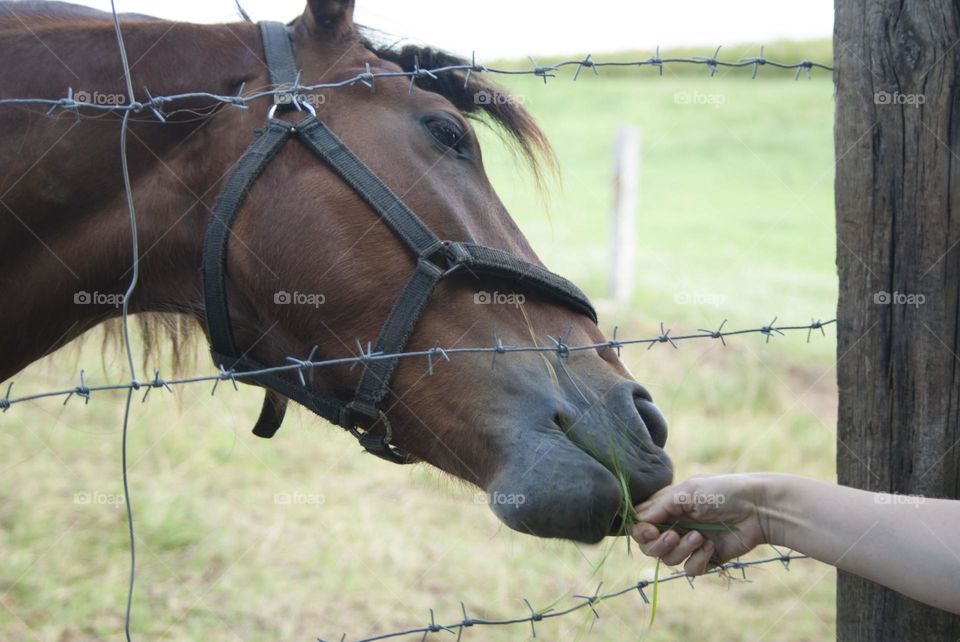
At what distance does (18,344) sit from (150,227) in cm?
44

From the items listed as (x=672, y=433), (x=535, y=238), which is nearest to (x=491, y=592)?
(x=672, y=433)

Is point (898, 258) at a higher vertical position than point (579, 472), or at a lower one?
higher

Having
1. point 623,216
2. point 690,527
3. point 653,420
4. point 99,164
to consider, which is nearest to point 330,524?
point 99,164

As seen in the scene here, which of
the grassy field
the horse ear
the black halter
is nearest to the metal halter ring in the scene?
the black halter

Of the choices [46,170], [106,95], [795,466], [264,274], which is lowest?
[795,466]

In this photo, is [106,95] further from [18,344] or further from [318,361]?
[318,361]

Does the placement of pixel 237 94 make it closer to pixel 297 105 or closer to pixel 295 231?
pixel 297 105

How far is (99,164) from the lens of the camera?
6.48 ft

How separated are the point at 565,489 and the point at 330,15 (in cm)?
124

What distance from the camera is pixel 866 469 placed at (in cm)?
179

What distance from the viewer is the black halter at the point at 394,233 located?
6.13 ft

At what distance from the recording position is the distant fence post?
8695 millimetres

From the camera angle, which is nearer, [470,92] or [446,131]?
[446,131]

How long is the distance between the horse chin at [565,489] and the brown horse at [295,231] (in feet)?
0.04
